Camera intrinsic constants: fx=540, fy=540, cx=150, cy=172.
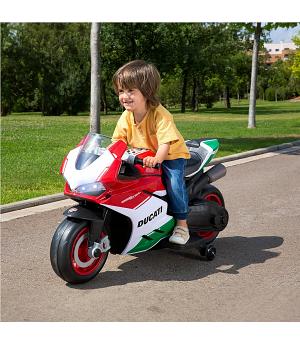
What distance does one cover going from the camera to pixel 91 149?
4.16 metres

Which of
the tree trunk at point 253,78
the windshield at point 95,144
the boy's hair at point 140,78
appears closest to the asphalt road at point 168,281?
the windshield at point 95,144

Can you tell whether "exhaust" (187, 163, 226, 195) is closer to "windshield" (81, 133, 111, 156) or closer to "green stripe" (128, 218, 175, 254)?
"green stripe" (128, 218, 175, 254)

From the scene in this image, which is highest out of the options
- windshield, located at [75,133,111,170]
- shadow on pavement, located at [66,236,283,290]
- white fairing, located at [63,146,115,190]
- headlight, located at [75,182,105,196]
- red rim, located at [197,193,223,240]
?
windshield, located at [75,133,111,170]

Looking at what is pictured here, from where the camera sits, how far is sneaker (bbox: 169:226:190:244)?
4.56 m

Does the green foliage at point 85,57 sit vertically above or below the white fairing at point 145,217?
above

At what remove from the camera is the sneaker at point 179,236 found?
456 centimetres

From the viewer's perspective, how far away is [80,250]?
414 centimetres

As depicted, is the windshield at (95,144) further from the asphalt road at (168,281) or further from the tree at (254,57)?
the tree at (254,57)

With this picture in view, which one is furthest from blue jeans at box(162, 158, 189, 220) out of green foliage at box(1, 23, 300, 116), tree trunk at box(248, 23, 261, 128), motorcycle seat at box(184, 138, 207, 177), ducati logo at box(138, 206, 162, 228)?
green foliage at box(1, 23, 300, 116)

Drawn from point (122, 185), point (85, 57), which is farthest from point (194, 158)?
point (85, 57)

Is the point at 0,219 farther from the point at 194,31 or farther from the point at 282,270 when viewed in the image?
the point at 194,31

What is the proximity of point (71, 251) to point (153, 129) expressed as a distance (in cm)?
121

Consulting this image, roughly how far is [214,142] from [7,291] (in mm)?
2409

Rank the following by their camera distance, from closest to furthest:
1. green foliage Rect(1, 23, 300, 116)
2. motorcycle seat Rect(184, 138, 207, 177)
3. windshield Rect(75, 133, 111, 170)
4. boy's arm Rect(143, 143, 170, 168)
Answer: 1. windshield Rect(75, 133, 111, 170)
2. boy's arm Rect(143, 143, 170, 168)
3. motorcycle seat Rect(184, 138, 207, 177)
4. green foliage Rect(1, 23, 300, 116)
